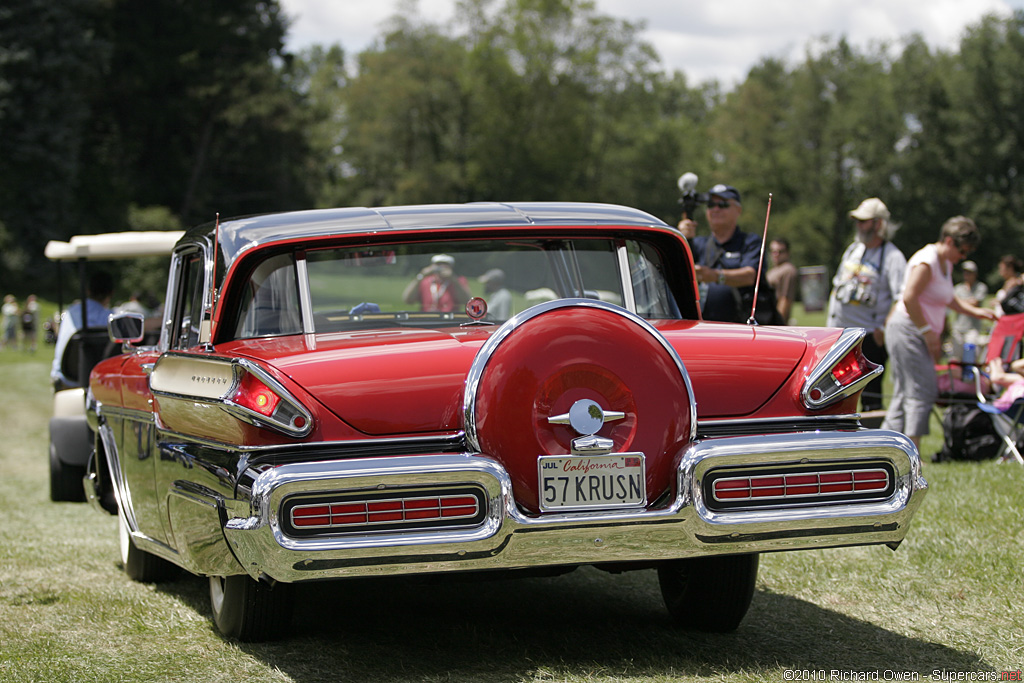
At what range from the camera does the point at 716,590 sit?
434 centimetres

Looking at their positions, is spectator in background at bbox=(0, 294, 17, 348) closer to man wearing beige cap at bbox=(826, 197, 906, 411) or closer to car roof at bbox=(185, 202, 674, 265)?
man wearing beige cap at bbox=(826, 197, 906, 411)

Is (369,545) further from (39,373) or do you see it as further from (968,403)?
(39,373)

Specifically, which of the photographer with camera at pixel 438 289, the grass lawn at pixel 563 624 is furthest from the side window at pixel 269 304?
the grass lawn at pixel 563 624

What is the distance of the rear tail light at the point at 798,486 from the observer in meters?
3.56

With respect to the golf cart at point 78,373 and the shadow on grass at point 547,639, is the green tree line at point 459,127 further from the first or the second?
the shadow on grass at point 547,639

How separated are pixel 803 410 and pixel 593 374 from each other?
0.84 metres

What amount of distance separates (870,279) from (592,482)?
→ 5.59 meters

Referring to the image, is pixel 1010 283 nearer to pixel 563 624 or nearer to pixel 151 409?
pixel 563 624

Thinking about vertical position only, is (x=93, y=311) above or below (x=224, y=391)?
below

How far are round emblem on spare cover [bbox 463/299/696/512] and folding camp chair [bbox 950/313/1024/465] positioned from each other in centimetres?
505

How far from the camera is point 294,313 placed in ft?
14.4

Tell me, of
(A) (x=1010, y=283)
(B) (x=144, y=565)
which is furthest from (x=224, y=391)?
(A) (x=1010, y=283)

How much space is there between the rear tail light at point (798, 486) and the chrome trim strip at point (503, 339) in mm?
202

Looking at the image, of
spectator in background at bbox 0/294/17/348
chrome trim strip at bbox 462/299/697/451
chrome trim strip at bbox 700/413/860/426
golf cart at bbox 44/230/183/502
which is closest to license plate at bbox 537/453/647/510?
chrome trim strip at bbox 462/299/697/451
